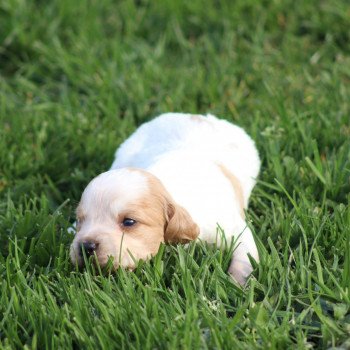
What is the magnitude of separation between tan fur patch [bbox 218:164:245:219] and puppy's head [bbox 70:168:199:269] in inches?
26.7

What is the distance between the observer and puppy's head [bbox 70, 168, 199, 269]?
12.3ft

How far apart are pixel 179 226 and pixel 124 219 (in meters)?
0.31

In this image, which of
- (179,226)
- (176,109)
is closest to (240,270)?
(179,226)

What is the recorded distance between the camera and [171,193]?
4.23 metres

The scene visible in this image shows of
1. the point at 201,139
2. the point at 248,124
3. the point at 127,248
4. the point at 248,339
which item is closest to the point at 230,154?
the point at 201,139

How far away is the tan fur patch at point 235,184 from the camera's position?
4.55 meters

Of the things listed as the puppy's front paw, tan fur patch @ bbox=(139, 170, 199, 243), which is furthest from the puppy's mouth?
the puppy's front paw

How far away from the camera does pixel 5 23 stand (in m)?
7.08

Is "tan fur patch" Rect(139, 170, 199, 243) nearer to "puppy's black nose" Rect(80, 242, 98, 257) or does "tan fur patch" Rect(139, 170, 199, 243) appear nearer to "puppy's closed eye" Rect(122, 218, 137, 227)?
"puppy's closed eye" Rect(122, 218, 137, 227)

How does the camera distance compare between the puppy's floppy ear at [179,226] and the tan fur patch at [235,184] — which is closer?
the puppy's floppy ear at [179,226]

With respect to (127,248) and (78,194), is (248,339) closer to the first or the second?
(127,248)

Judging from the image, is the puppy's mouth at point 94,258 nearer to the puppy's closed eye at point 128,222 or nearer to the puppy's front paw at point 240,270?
the puppy's closed eye at point 128,222

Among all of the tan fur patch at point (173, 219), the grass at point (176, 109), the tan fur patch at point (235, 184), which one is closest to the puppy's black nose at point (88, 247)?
the grass at point (176, 109)

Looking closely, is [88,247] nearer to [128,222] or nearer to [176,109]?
[128,222]
